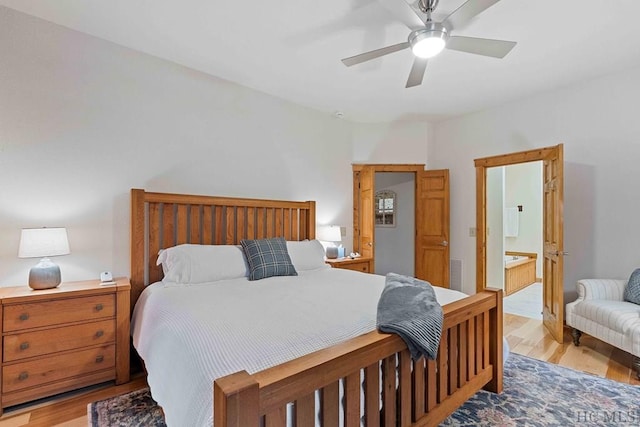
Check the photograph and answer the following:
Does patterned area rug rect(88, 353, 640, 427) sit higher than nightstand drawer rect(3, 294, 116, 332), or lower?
lower

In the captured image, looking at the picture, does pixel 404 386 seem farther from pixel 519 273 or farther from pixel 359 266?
pixel 519 273

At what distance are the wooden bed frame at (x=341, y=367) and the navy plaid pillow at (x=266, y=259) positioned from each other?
1.48 feet

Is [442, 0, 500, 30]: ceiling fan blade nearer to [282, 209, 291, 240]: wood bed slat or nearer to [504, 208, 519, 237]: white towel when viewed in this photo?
[282, 209, 291, 240]: wood bed slat

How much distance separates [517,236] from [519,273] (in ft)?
4.19

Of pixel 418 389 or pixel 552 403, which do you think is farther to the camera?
pixel 552 403

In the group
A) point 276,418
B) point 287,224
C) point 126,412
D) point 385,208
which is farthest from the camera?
point 385,208

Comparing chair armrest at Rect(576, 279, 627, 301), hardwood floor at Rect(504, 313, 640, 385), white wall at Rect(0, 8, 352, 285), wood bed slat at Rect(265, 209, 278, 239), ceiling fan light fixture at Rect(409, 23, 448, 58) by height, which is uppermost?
ceiling fan light fixture at Rect(409, 23, 448, 58)

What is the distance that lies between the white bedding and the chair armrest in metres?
1.86

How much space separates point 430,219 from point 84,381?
4315mm

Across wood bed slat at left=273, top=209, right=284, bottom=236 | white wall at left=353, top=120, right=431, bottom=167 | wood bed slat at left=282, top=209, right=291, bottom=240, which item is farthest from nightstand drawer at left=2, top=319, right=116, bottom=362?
Answer: white wall at left=353, top=120, right=431, bottom=167

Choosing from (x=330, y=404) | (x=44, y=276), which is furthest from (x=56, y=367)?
(x=330, y=404)

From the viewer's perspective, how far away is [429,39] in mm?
2068

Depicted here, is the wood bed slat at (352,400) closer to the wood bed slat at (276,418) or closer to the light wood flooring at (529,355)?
the wood bed slat at (276,418)

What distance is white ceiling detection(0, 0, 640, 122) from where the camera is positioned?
2.22 meters
